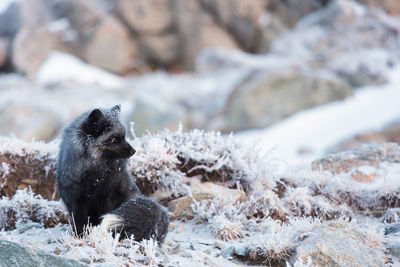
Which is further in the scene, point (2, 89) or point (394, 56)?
point (2, 89)

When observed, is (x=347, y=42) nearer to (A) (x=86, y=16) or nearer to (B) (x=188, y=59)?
(B) (x=188, y=59)

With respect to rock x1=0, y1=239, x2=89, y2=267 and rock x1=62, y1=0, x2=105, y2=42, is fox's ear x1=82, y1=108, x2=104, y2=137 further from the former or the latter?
rock x1=62, y1=0, x2=105, y2=42

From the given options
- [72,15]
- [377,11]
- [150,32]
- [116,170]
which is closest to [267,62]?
[377,11]

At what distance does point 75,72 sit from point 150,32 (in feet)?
17.0

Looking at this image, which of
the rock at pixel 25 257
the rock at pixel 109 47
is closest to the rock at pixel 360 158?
the rock at pixel 25 257

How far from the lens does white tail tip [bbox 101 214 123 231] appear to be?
3.81 meters

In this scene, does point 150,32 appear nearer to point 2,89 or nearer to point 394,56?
point 2,89

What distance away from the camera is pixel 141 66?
1045 inches

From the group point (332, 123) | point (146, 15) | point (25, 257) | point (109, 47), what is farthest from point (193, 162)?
point (146, 15)

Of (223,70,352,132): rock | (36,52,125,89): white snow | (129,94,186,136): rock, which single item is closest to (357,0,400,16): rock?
(223,70,352,132): rock

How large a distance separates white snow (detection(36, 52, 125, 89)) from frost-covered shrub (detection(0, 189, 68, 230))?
60.3 ft

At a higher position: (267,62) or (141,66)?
(141,66)

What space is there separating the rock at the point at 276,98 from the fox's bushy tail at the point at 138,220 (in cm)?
1203

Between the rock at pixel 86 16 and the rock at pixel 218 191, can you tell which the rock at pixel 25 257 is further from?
the rock at pixel 86 16
